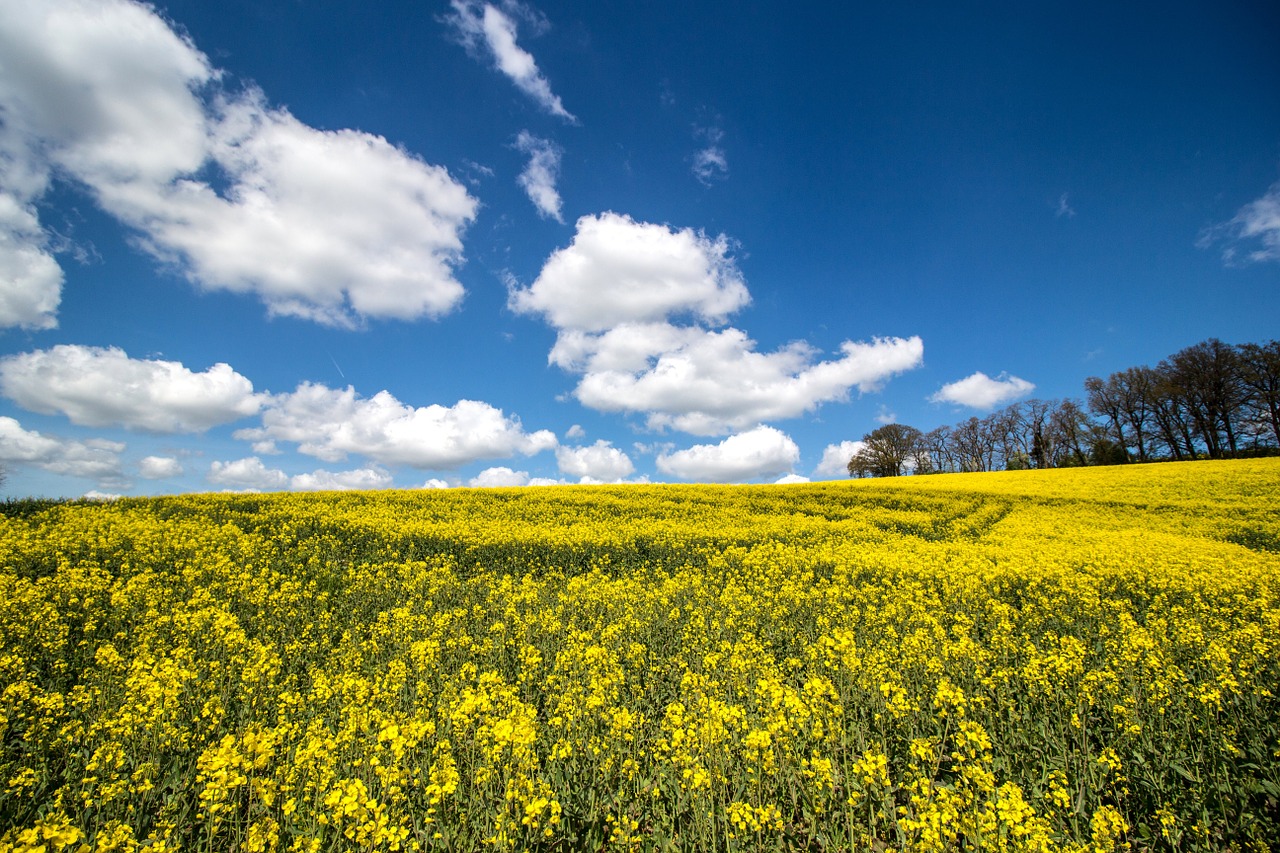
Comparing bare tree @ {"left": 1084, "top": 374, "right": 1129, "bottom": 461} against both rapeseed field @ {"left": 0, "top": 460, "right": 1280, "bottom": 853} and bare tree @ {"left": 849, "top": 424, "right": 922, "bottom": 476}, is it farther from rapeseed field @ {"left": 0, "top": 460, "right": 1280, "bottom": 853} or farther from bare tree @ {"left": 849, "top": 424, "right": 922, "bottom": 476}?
rapeseed field @ {"left": 0, "top": 460, "right": 1280, "bottom": 853}

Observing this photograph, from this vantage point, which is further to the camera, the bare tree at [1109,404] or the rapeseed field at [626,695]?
the bare tree at [1109,404]

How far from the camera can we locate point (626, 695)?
6.90m

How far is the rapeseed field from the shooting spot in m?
4.10

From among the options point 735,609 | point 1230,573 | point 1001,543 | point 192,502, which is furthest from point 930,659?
point 192,502

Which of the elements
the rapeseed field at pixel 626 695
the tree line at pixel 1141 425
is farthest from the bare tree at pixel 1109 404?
the rapeseed field at pixel 626 695

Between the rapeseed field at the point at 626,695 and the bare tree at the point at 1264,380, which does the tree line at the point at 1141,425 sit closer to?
the bare tree at the point at 1264,380

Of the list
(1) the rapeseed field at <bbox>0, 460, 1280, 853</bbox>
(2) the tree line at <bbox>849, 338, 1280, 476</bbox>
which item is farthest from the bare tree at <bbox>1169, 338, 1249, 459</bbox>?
(1) the rapeseed field at <bbox>0, 460, 1280, 853</bbox>

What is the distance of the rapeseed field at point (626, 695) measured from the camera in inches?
161

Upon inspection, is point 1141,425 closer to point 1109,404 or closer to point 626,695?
point 1109,404

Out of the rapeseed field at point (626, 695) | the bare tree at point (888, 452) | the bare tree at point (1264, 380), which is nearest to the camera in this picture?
the rapeseed field at point (626, 695)

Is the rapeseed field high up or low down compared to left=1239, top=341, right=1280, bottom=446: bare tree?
down

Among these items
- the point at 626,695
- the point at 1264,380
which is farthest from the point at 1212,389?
the point at 626,695

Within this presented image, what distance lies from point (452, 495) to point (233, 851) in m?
25.9

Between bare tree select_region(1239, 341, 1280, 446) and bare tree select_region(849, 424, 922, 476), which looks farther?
bare tree select_region(849, 424, 922, 476)
